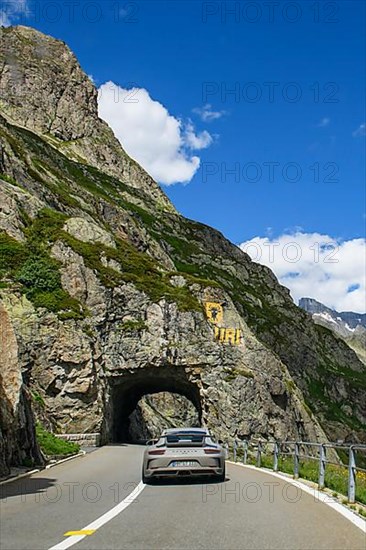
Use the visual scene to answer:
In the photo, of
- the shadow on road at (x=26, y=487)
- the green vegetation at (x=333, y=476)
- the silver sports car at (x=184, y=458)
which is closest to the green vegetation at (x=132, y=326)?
the green vegetation at (x=333, y=476)

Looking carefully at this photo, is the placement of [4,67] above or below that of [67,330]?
above

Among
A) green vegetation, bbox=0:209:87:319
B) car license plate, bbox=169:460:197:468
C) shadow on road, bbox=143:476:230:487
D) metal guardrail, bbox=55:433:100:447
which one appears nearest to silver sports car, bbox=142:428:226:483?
car license plate, bbox=169:460:197:468

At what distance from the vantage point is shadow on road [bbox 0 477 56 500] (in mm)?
13734

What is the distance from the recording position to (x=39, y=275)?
4856cm

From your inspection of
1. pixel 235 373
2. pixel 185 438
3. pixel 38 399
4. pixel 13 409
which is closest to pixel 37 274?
pixel 38 399

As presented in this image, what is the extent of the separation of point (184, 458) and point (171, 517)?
5867mm

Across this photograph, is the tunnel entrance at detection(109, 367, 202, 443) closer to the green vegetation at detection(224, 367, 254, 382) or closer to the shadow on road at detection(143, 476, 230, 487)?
the green vegetation at detection(224, 367, 254, 382)

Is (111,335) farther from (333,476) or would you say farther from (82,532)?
(82,532)

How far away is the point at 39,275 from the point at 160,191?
Answer: 12320 cm

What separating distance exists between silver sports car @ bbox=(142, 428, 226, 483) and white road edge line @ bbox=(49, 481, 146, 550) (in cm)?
61

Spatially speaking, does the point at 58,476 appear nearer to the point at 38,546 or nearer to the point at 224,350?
the point at 38,546

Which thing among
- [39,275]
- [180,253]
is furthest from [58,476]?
[180,253]

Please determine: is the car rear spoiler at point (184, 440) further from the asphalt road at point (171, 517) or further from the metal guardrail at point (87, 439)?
the metal guardrail at point (87, 439)

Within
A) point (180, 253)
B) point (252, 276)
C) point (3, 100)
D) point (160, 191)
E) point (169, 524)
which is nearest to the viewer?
point (169, 524)
